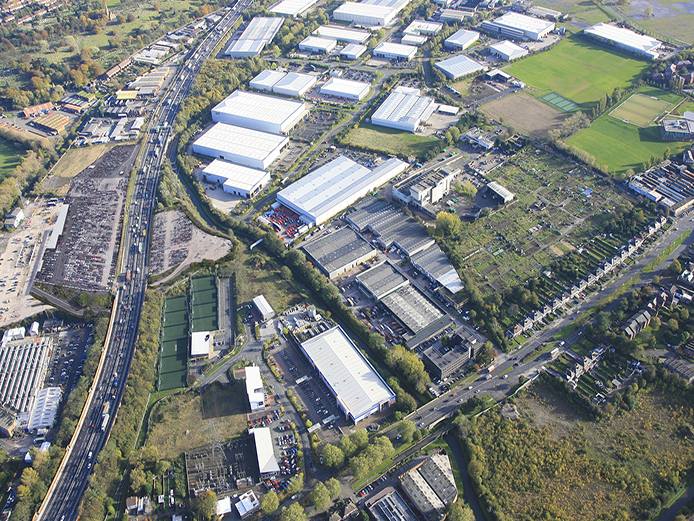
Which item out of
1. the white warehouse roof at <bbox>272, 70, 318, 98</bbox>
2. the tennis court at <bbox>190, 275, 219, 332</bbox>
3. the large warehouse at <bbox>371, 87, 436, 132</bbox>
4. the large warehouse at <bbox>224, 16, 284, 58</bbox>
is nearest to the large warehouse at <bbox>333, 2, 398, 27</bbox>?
the large warehouse at <bbox>224, 16, 284, 58</bbox>

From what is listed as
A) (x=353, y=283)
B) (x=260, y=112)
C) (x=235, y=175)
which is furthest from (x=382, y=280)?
(x=260, y=112)

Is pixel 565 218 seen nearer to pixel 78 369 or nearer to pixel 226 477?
pixel 226 477

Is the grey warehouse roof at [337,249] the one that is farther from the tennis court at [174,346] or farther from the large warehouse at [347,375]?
the tennis court at [174,346]

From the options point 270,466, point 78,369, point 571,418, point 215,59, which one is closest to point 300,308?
point 270,466

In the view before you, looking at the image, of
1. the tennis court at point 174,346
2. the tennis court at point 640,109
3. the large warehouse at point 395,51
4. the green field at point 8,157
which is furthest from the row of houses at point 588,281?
the green field at point 8,157

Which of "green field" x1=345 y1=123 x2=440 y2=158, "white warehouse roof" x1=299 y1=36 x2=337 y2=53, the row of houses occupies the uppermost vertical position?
"white warehouse roof" x1=299 y1=36 x2=337 y2=53

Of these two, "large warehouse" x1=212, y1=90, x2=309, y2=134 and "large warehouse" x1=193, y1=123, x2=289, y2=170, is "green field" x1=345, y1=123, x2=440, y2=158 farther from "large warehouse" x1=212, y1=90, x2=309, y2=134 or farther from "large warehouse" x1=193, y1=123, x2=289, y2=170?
"large warehouse" x1=193, y1=123, x2=289, y2=170
